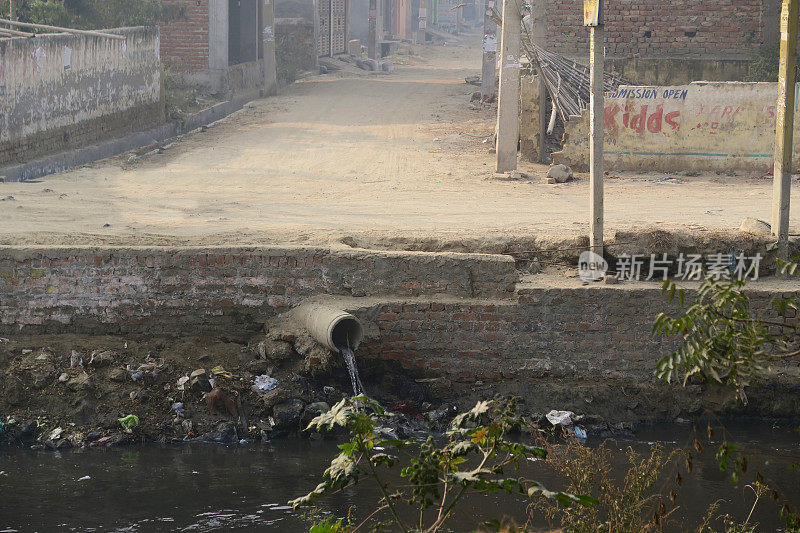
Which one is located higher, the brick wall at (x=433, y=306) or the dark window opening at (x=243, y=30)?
the dark window opening at (x=243, y=30)

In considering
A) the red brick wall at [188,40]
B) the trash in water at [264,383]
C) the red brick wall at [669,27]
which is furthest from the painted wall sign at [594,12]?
the red brick wall at [188,40]

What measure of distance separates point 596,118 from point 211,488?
168 inches

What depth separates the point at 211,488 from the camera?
6.60 meters

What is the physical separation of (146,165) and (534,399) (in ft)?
26.6

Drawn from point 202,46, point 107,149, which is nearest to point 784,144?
point 107,149

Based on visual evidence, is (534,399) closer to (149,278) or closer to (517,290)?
(517,290)

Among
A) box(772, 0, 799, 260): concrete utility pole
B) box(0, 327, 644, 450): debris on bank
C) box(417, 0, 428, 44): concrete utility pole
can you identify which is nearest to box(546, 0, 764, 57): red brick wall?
box(772, 0, 799, 260): concrete utility pole

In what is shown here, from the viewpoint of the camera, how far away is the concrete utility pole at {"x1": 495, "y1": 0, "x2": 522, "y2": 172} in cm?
1261

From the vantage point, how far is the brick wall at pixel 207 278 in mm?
8039

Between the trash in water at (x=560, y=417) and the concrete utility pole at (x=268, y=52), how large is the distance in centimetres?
1610

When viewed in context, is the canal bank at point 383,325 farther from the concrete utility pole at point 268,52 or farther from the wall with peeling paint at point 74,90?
the concrete utility pole at point 268,52

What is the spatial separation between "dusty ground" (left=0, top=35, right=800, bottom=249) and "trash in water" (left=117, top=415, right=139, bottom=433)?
5.81 feet

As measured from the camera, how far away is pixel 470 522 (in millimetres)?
6000

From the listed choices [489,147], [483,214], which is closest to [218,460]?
[483,214]
